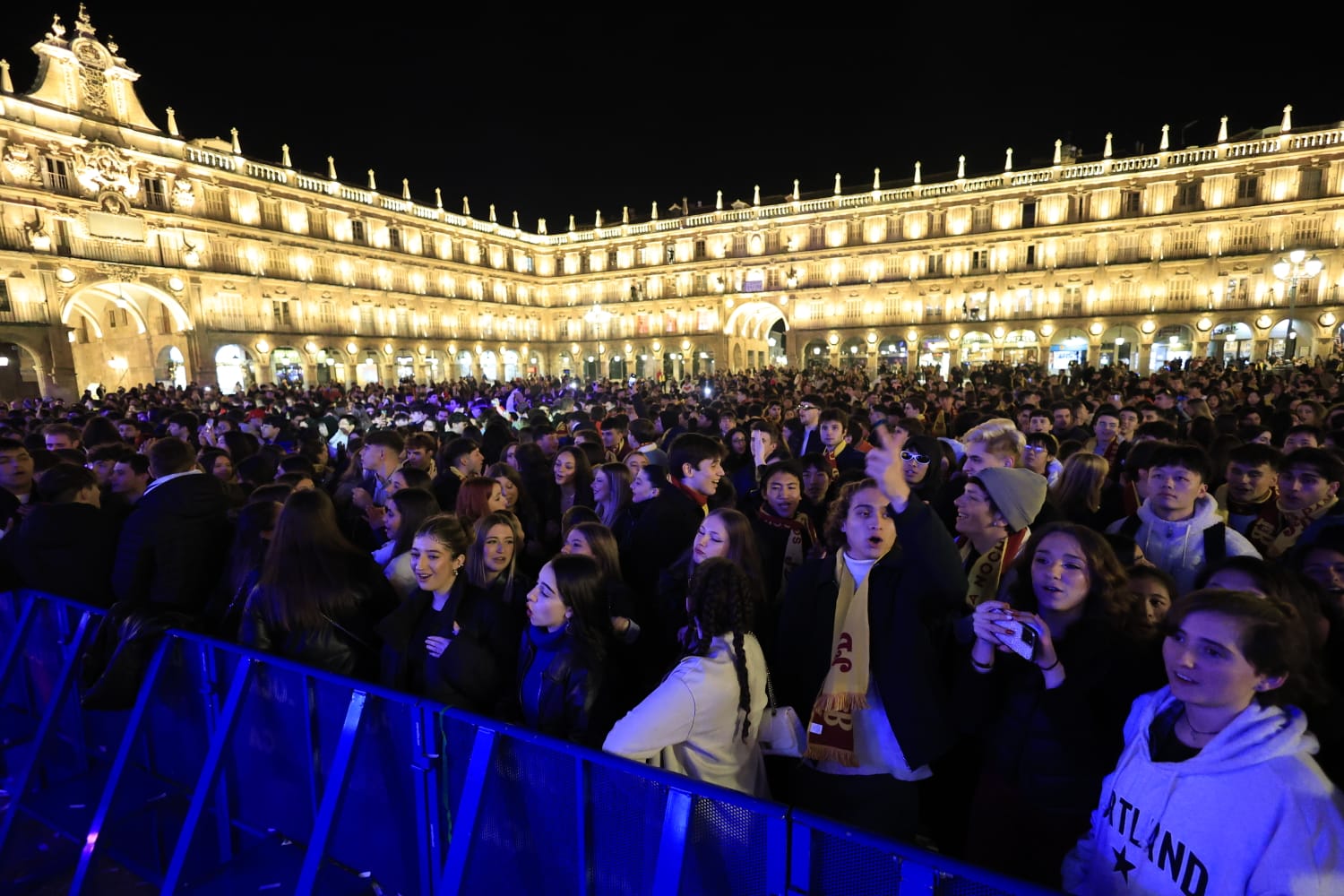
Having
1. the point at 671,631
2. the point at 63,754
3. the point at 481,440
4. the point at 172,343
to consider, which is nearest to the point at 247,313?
the point at 172,343

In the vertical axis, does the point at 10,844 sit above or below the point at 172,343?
below

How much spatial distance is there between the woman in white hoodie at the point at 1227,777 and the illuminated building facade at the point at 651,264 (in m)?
30.0

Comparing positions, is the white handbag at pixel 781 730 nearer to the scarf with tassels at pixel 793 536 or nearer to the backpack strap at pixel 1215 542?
the scarf with tassels at pixel 793 536

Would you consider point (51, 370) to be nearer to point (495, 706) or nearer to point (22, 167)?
point (22, 167)

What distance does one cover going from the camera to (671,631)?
368 centimetres

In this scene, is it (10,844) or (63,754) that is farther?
(63,754)

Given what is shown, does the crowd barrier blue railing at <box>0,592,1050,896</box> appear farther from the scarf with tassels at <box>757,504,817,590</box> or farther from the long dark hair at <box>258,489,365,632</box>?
the scarf with tassels at <box>757,504,817,590</box>

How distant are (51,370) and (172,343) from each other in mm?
6128

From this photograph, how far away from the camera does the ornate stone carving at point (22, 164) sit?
1043 inches

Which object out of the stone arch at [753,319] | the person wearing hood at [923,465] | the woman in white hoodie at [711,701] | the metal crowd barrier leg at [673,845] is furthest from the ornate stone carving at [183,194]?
the metal crowd barrier leg at [673,845]

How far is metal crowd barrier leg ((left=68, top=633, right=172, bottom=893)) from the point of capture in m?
3.42

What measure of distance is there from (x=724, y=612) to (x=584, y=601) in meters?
0.72

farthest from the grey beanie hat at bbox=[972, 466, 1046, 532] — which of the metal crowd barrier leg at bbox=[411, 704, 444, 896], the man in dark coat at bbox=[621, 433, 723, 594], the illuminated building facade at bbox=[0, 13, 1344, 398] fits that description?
the illuminated building facade at bbox=[0, 13, 1344, 398]

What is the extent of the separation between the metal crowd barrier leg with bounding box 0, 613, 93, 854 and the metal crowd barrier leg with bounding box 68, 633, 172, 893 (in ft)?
2.31
